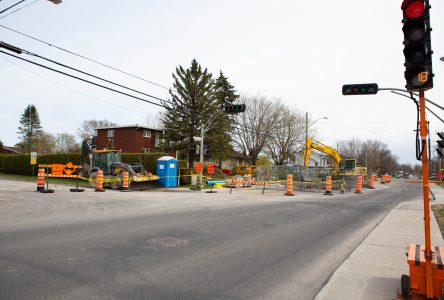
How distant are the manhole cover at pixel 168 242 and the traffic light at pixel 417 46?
521 cm

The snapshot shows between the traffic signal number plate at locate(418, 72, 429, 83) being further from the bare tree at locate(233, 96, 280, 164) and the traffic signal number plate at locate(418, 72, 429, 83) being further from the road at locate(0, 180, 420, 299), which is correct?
the bare tree at locate(233, 96, 280, 164)

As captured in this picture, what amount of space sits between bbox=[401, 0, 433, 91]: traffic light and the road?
126 inches

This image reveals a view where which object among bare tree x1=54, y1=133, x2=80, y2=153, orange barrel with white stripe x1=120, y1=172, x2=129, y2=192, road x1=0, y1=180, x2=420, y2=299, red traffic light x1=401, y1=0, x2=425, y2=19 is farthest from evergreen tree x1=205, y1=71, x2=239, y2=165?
bare tree x1=54, y1=133, x2=80, y2=153

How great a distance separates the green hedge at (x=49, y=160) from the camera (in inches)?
1250

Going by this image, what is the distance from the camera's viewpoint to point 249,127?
52312mm

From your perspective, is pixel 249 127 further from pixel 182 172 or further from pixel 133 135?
pixel 182 172

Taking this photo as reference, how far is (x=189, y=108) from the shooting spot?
43.8 m

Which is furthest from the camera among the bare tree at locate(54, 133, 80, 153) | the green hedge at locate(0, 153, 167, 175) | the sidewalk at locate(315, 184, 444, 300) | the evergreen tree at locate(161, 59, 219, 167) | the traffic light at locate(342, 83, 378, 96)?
the bare tree at locate(54, 133, 80, 153)

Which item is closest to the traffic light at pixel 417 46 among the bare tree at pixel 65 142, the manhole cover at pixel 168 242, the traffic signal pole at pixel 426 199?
the traffic signal pole at pixel 426 199

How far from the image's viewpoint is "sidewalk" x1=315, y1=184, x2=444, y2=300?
4.87 m

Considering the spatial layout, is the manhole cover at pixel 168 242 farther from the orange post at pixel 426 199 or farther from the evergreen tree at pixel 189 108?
the evergreen tree at pixel 189 108

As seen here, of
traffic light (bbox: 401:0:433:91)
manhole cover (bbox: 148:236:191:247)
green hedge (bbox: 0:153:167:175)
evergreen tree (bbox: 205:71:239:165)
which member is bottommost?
manhole cover (bbox: 148:236:191:247)

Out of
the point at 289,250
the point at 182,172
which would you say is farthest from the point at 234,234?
the point at 182,172

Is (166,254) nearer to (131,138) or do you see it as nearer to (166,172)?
(166,172)
